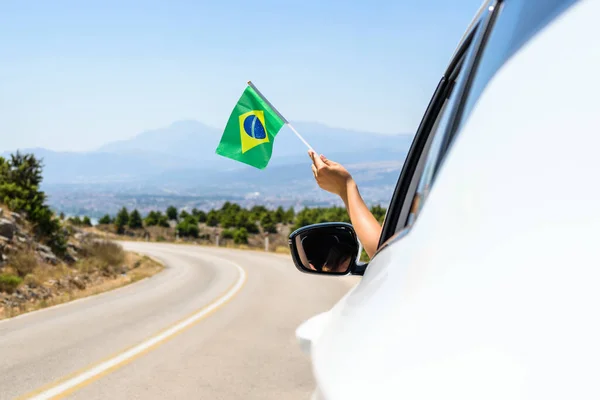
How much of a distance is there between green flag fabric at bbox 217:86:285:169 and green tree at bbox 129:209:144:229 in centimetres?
6353

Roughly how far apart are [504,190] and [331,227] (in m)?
1.88

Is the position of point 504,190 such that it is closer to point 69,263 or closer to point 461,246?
point 461,246

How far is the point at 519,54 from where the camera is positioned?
108cm

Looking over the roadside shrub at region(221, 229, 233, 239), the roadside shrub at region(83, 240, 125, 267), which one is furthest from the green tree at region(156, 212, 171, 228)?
the roadside shrub at region(83, 240, 125, 267)

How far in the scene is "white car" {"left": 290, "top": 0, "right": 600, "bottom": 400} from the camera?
0.74 m

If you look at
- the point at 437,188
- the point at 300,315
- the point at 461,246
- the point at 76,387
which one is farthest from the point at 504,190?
the point at 300,315

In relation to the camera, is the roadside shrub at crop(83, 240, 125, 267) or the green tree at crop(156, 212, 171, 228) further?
the green tree at crop(156, 212, 171, 228)

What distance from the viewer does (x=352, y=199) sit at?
265 centimetres

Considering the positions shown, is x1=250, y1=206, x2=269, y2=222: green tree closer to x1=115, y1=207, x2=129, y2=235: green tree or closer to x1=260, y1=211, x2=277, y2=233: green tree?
x1=260, y1=211, x2=277, y2=233: green tree

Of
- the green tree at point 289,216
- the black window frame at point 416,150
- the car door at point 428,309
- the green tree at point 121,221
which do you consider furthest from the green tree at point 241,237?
the car door at point 428,309

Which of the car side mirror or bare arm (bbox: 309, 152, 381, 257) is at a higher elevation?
bare arm (bbox: 309, 152, 381, 257)

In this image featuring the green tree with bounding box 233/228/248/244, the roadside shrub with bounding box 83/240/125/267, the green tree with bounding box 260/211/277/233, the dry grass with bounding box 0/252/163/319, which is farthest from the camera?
the green tree with bounding box 260/211/277/233

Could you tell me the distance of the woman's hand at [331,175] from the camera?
271 centimetres

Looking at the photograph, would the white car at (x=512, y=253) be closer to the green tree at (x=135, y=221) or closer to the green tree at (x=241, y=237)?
the green tree at (x=241, y=237)
